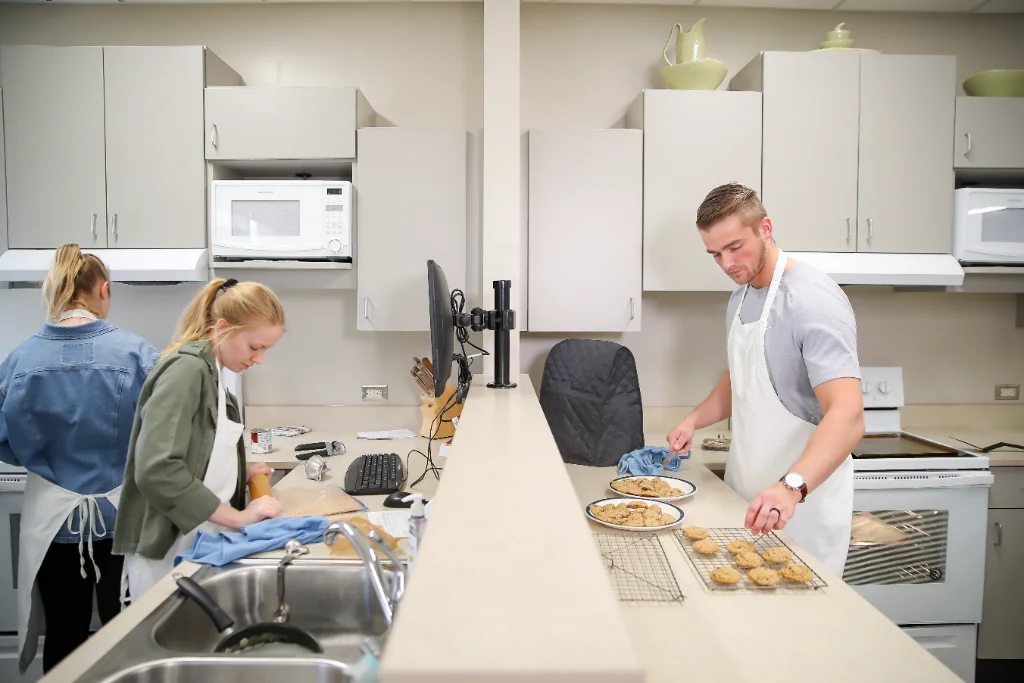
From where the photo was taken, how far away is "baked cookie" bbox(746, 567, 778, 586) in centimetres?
131

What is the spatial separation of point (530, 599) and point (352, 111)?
98.0 inches

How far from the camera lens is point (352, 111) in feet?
8.99

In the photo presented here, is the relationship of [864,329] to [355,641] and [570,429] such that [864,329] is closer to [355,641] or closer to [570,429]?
[570,429]

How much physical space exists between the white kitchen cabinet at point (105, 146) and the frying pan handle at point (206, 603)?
177 cm

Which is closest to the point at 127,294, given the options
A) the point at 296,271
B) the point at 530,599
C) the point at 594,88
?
the point at 296,271

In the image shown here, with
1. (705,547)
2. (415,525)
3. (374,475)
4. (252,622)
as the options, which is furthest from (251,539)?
(705,547)

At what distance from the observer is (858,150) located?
2775 mm

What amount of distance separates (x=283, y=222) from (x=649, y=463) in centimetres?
165

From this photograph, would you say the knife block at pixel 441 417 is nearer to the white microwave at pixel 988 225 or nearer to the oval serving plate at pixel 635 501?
the oval serving plate at pixel 635 501

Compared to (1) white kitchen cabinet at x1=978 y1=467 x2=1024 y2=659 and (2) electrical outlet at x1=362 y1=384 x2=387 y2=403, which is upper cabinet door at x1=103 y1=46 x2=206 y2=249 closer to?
(2) electrical outlet at x1=362 y1=384 x2=387 y2=403

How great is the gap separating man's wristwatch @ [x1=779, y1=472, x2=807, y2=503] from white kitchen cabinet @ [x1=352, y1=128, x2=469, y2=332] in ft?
5.24

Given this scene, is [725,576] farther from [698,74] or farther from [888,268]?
A: [698,74]

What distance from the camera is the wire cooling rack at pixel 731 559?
1.32m

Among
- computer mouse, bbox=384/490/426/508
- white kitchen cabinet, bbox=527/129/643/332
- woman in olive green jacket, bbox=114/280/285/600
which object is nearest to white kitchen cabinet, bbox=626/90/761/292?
white kitchen cabinet, bbox=527/129/643/332
